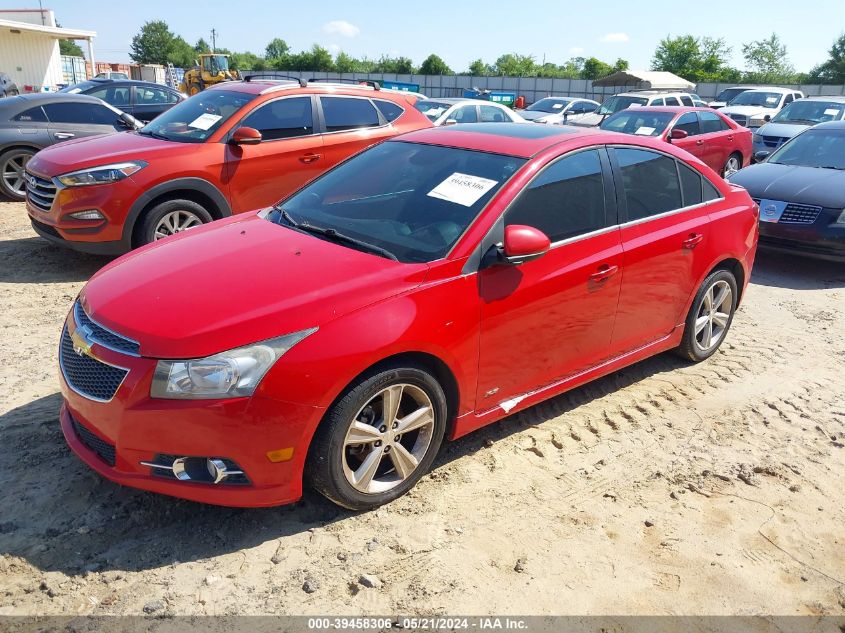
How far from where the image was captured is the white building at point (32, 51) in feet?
106

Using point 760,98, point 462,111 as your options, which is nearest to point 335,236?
point 462,111

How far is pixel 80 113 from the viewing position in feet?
33.2

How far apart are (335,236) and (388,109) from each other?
487 cm

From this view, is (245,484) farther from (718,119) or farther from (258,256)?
(718,119)

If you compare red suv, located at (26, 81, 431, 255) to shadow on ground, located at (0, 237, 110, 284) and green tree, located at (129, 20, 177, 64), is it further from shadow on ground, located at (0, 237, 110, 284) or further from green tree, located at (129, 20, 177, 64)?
green tree, located at (129, 20, 177, 64)

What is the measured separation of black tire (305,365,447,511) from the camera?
117 inches


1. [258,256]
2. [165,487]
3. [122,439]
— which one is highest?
[258,256]

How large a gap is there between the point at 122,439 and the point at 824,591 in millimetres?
3064

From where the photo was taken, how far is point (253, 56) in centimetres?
9056

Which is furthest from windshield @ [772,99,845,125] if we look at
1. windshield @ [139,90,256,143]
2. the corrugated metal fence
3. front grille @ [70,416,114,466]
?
the corrugated metal fence

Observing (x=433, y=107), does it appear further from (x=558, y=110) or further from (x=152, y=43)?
(x=152, y=43)

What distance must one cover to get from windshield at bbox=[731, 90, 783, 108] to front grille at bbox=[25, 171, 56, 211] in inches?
850

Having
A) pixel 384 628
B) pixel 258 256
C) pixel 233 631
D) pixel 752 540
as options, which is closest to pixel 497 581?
pixel 384 628

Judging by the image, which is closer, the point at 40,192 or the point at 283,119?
the point at 40,192
